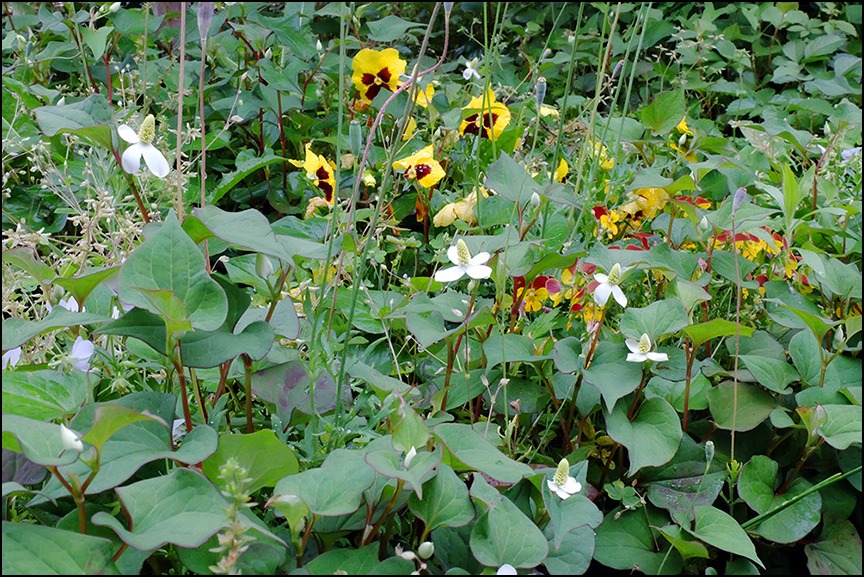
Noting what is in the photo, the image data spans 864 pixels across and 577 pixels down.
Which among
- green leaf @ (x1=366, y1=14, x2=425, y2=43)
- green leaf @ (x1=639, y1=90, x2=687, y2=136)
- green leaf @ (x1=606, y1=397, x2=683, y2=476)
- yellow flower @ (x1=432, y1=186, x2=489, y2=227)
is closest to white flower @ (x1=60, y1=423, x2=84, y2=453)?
green leaf @ (x1=606, y1=397, x2=683, y2=476)

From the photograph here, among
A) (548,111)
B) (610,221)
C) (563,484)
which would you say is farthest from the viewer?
(548,111)

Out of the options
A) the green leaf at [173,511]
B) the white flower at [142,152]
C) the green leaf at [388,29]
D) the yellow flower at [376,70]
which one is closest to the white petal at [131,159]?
the white flower at [142,152]

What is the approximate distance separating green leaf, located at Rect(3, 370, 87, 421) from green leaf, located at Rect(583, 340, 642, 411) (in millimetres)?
541

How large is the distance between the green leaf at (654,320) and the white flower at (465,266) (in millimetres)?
182

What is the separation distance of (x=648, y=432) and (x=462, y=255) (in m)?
0.30

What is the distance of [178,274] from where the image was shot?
78 centimetres

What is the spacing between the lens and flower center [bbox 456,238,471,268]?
953 mm

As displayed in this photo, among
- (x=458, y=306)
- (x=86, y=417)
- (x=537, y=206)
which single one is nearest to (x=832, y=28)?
(x=537, y=206)

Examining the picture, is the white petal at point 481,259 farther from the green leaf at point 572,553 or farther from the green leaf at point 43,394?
the green leaf at point 43,394

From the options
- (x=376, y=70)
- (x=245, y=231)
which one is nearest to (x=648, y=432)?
(x=245, y=231)

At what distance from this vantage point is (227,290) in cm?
86

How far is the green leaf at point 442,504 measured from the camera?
741mm

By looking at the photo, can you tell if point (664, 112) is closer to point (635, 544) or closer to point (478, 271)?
point (478, 271)

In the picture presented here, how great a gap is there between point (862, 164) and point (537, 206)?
35.0 inches
